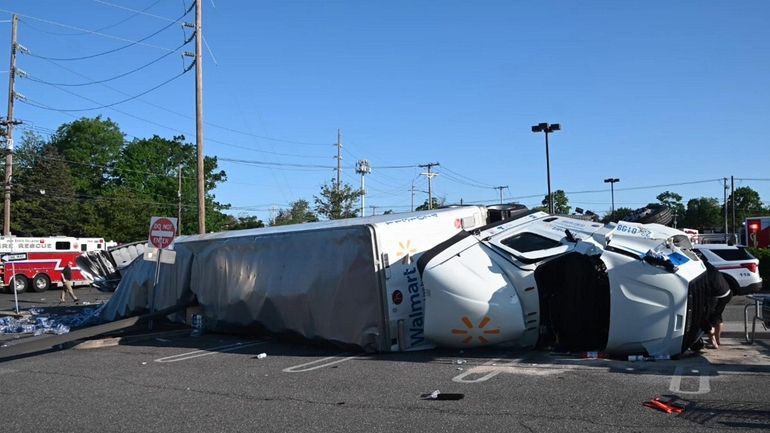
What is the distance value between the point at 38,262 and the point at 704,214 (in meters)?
92.6

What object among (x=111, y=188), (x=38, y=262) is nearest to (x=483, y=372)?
(x=38, y=262)

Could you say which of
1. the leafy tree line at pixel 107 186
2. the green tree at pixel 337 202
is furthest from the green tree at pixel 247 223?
the green tree at pixel 337 202

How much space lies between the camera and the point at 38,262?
3384 centimetres

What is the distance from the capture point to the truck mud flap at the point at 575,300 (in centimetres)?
895

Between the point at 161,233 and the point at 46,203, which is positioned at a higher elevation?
the point at 46,203

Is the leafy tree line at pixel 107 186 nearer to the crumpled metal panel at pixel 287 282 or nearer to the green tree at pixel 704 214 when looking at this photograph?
the crumpled metal panel at pixel 287 282

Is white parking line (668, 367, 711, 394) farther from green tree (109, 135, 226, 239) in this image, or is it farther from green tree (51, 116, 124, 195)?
green tree (51, 116, 124, 195)

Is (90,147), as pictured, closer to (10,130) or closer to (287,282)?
(10,130)

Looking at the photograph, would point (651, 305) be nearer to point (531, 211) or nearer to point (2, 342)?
point (531, 211)

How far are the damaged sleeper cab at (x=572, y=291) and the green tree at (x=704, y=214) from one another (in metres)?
95.9

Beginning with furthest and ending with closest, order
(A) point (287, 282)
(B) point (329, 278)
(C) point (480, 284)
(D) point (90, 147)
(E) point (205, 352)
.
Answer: (D) point (90, 147) → (A) point (287, 282) → (E) point (205, 352) → (B) point (329, 278) → (C) point (480, 284)

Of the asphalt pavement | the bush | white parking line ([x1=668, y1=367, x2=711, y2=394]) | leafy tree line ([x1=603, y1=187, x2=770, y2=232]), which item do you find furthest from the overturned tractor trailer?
leafy tree line ([x1=603, y1=187, x2=770, y2=232])


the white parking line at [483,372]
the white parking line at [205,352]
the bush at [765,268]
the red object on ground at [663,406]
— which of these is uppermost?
the bush at [765,268]

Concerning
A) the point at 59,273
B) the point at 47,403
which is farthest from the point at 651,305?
the point at 59,273
